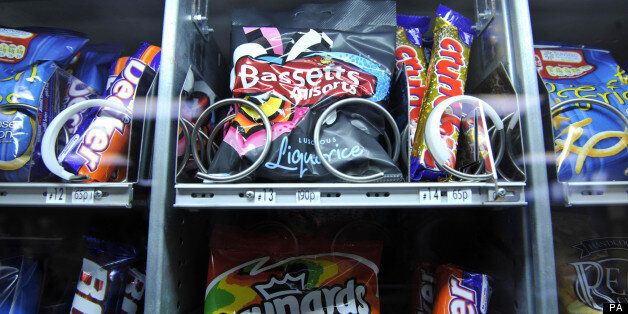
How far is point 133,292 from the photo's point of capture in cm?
98

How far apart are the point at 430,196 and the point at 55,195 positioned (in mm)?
717

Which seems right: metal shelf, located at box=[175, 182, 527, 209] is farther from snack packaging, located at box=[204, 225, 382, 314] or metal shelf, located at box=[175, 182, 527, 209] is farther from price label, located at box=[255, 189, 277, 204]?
snack packaging, located at box=[204, 225, 382, 314]

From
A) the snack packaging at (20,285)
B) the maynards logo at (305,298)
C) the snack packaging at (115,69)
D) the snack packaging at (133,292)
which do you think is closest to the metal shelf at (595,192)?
the maynards logo at (305,298)

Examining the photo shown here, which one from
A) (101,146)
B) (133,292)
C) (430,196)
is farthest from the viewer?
(133,292)

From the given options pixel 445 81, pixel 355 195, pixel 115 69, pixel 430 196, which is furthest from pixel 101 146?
pixel 445 81

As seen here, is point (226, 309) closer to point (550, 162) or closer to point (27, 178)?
point (27, 178)

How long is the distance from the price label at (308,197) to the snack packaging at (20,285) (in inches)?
29.2

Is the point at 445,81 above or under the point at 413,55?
under

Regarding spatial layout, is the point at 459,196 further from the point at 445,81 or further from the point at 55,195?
the point at 55,195

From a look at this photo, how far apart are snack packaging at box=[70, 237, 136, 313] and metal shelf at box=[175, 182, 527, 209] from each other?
0.32 meters

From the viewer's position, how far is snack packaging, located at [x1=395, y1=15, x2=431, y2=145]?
1.02 metres

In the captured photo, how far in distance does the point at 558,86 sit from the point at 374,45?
0.46 metres

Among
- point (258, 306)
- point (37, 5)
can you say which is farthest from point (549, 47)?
point (37, 5)

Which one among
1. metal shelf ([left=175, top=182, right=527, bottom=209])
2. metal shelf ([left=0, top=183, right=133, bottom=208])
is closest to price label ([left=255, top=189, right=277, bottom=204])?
metal shelf ([left=175, top=182, right=527, bottom=209])
